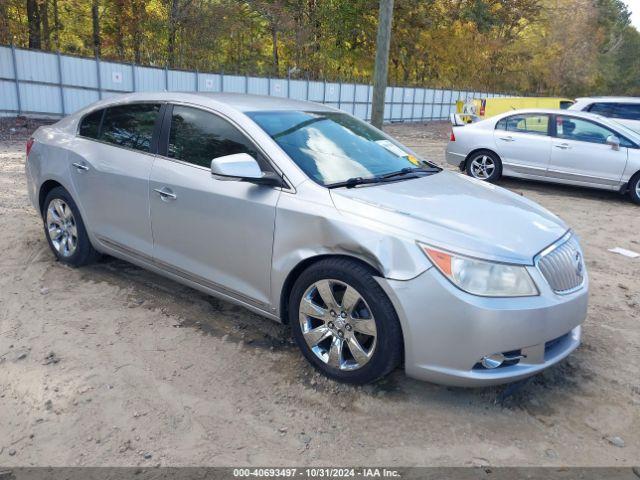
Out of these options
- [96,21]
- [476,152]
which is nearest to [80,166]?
[476,152]

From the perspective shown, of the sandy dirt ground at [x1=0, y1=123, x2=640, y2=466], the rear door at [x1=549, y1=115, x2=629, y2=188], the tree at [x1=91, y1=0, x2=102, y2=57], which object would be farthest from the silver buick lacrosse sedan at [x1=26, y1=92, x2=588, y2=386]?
the tree at [x1=91, y1=0, x2=102, y2=57]

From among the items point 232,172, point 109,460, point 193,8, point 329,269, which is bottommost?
point 109,460

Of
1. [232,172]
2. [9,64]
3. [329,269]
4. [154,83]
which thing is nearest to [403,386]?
[329,269]

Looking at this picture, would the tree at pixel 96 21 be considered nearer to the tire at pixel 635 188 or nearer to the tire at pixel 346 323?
the tire at pixel 635 188

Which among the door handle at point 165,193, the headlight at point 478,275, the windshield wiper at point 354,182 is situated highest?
the windshield wiper at point 354,182

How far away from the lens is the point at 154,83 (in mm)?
19406

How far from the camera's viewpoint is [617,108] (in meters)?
11.2

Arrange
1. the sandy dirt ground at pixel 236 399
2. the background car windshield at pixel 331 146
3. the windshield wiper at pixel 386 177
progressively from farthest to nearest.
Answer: the background car windshield at pixel 331 146 < the windshield wiper at pixel 386 177 < the sandy dirt ground at pixel 236 399

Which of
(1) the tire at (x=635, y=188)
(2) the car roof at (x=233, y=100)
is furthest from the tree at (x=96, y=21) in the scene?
(2) the car roof at (x=233, y=100)

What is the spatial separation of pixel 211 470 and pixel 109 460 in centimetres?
48

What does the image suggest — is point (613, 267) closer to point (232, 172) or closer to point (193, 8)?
point (232, 172)

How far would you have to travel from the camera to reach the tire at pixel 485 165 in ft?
31.5

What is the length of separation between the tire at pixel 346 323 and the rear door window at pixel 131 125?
1743mm

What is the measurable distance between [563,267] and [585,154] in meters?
6.65
